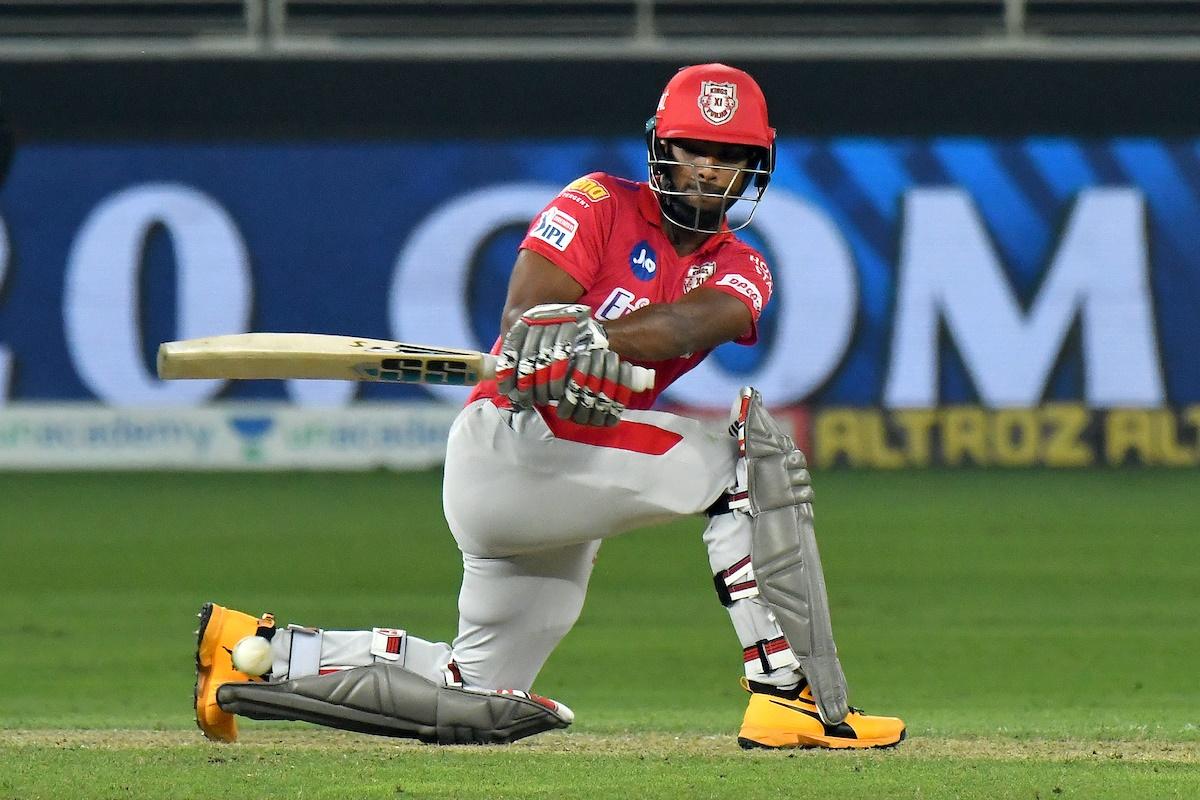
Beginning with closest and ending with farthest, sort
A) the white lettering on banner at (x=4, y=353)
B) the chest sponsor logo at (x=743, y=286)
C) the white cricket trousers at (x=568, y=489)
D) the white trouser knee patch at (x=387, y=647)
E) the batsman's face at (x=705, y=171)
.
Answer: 1. the white cricket trousers at (x=568, y=489)
2. the chest sponsor logo at (x=743, y=286)
3. the batsman's face at (x=705, y=171)
4. the white trouser knee patch at (x=387, y=647)
5. the white lettering on banner at (x=4, y=353)

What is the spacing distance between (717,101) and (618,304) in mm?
569

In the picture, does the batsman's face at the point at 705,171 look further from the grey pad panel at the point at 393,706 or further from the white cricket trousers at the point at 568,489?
the grey pad panel at the point at 393,706

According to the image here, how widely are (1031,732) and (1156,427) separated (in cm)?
961

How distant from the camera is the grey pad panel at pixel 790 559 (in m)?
4.68

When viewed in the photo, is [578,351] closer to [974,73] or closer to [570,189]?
[570,189]

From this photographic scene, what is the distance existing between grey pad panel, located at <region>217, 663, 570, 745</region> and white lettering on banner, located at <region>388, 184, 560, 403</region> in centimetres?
966

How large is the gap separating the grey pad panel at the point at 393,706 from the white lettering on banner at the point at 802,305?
379 inches

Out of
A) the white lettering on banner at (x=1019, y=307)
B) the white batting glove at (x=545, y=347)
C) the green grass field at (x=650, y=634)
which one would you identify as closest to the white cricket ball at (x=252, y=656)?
the green grass field at (x=650, y=634)

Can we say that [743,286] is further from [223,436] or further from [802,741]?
[223,436]

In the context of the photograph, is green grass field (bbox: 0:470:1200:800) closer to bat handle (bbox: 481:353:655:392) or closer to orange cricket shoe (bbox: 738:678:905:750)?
orange cricket shoe (bbox: 738:678:905:750)

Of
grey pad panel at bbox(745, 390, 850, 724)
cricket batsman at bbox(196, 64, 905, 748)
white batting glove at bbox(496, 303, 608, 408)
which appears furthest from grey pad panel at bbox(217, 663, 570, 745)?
white batting glove at bbox(496, 303, 608, 408)

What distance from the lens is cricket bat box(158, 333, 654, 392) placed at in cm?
460

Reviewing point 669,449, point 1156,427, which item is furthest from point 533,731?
point 1156,427

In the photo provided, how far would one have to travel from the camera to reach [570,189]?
4.90 metres
